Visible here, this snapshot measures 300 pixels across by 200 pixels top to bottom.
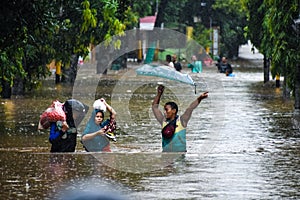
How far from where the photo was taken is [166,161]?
14.0 metres

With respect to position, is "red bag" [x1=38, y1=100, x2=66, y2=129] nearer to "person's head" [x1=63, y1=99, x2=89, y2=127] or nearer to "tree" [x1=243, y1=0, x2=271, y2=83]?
"person's head" [x1=63, y1=99, x2=89, y2=127]

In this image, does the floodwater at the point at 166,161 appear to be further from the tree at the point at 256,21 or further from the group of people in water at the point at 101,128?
the tree at the point at 256,21

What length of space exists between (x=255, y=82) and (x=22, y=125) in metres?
24.2

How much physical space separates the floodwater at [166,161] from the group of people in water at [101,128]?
197mm

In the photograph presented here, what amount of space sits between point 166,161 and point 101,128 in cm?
123

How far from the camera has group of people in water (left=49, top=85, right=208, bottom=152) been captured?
47.4 feet

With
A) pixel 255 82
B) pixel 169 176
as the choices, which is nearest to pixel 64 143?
pixel 169 176

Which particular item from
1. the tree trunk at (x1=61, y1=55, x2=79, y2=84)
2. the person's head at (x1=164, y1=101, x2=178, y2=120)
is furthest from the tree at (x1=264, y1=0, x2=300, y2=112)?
the tree trunk at (x1=61, y1=55, x2=79, y2=84)

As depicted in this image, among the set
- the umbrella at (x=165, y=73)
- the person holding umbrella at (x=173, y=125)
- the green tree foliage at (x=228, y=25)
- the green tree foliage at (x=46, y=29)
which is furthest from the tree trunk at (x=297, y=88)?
the green tree foliage at (x=228, y=25)

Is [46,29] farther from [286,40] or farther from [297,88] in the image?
[297,88]

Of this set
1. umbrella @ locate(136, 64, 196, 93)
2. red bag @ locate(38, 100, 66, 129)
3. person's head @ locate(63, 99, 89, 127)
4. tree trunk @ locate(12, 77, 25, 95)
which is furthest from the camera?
tree trunk @ locate(12, 77, 25, 95)

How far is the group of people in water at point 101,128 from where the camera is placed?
1446cm

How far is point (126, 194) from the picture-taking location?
11055mm

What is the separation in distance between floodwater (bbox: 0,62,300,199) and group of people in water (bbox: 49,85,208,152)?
20 centimetres
